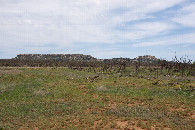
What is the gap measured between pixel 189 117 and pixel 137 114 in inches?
154

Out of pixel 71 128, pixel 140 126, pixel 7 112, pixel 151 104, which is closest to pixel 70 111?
pixel 71 128

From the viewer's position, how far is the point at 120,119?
12.5 m

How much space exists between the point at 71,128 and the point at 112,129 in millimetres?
2605

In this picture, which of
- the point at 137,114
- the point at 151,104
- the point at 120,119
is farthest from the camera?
the point at 151,104

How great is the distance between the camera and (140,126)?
435 inches

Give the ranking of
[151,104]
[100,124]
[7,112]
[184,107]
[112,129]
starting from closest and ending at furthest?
[112,129] < [100,124] < [7,112] < [184,107] < [151,104]

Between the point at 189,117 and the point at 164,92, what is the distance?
9400 millimetres

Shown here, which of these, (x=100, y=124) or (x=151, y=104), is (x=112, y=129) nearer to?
(x=100, y=124)

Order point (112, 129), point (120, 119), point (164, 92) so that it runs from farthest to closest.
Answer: point (164, 92), point (120, 119), point (112, 129)

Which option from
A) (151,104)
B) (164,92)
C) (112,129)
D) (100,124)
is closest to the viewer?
(112,129)

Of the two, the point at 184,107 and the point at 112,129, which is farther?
the point at 184,107

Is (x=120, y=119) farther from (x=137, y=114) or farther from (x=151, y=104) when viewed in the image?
(x=151, y=104)

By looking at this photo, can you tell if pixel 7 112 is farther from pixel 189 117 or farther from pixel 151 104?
pixel 189 117

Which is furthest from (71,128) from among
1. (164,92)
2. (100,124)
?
(164,92)
